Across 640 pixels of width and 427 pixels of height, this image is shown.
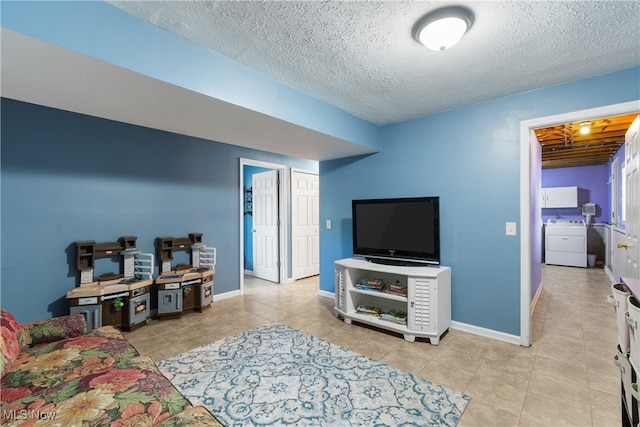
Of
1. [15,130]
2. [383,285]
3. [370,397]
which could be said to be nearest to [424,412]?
[370,397]

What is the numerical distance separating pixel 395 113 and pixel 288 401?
9.71 ft

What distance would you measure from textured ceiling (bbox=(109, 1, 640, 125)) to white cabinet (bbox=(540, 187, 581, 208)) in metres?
6.08

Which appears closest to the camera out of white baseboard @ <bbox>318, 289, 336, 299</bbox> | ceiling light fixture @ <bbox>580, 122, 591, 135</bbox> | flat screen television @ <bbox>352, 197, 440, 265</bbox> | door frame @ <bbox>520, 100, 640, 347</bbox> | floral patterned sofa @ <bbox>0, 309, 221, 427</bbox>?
floral patterned sofa @ <bbox>0, 309, 221, 427</bbox>

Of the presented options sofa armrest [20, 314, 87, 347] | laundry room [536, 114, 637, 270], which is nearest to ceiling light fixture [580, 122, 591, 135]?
laundry room [536, 114, 637, 270]

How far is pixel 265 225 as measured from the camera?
5340 millimetres

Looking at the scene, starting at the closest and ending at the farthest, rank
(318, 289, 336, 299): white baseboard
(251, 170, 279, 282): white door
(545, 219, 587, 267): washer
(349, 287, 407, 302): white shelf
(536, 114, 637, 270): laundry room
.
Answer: (349, 287, 407, 302): white shelf
(318, 289, 336, 299): white baseboard
(251, 170, 279, 282): white door
(536, 114, 637, 270): laundry room
(545, 219, 587, 267): washer

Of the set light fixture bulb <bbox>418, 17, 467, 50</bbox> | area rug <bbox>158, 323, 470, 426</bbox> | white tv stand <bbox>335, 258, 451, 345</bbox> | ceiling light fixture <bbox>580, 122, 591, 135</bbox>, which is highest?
ceiling light fixture <bbox>580, 122, 591, 135</bbox>

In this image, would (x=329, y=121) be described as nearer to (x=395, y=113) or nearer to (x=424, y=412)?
(x=395, y=113)

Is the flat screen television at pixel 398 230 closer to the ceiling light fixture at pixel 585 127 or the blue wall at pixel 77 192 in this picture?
the blue wall at pixel 77 192

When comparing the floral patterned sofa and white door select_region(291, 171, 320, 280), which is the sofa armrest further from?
white door select_region(291, 171, 320, 280)

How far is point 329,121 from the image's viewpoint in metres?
2.92

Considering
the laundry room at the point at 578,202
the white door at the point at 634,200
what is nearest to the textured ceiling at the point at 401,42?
the white door at the point at 634,200

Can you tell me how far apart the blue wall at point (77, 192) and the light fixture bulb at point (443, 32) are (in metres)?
3.18

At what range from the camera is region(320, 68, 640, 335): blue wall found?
8.14ft
